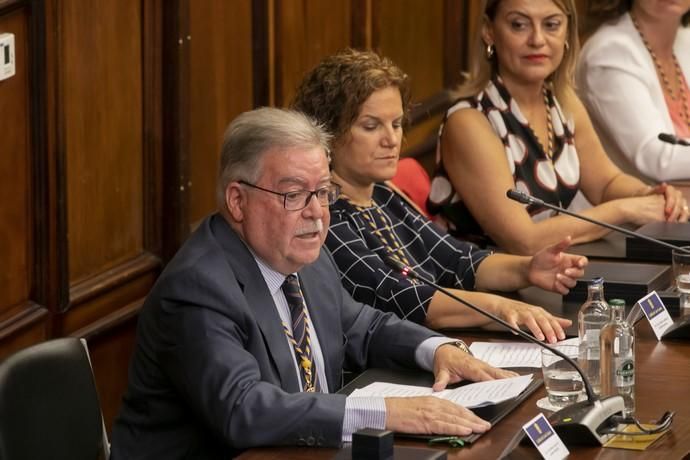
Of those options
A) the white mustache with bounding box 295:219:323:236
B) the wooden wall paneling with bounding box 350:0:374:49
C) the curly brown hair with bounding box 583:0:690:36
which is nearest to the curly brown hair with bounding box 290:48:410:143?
the white mustache with bounding box 295:219:323:236

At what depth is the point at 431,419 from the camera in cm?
223

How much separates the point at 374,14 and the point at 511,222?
1.47 m

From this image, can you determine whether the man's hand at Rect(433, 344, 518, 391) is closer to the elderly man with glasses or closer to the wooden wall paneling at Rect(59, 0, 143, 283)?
the elderly man with glasses

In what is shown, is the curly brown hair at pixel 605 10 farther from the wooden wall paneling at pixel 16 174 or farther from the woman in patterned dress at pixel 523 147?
the wooden wall paneling at pixel 16 174

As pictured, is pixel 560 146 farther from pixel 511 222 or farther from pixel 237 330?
pixel 237 330

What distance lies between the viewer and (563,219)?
12.4ft

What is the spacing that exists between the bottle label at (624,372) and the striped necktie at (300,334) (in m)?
0.57

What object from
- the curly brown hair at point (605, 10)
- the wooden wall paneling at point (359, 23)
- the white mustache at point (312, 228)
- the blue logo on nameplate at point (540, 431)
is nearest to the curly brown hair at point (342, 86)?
the white mustache at point (312, 228)

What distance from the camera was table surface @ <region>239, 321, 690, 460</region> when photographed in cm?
216

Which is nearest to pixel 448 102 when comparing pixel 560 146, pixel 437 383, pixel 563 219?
pixel 560 146

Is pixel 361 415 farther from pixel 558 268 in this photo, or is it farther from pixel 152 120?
pixel 152 120

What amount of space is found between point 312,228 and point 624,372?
63 cm

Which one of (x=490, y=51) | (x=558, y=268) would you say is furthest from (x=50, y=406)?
(x=490, y=51)

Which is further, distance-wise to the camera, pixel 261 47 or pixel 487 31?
pixel 261 47
